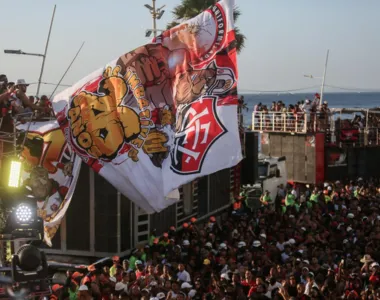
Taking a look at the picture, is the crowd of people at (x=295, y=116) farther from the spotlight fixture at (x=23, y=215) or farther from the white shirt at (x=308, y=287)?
the spotlight fixture at (x=23, y=215)

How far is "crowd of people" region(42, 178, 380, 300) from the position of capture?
13.5m

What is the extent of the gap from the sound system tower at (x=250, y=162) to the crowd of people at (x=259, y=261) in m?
3.89

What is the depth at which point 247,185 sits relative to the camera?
2720 cm

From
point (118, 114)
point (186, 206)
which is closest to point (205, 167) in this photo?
point (118, 114)

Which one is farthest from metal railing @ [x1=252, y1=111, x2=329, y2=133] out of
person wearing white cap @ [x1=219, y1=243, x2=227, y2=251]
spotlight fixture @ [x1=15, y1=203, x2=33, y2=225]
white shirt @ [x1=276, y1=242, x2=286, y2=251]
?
spotlight fixture @ [x1=15, y1=203, x2=33, y2=225]

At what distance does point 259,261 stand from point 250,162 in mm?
11316

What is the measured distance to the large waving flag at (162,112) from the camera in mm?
15508

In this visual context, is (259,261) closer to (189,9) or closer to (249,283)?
(249,283)

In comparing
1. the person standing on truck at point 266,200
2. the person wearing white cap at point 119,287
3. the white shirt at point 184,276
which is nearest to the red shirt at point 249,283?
the white shirt at point 184,276

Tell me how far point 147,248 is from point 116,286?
3204mm

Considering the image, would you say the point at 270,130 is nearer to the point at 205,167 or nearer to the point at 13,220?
the point at 205,167

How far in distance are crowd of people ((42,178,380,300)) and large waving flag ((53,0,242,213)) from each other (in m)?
1.66

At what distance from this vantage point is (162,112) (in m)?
16.2

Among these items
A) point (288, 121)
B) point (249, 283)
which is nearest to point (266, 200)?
point (288, 121)
